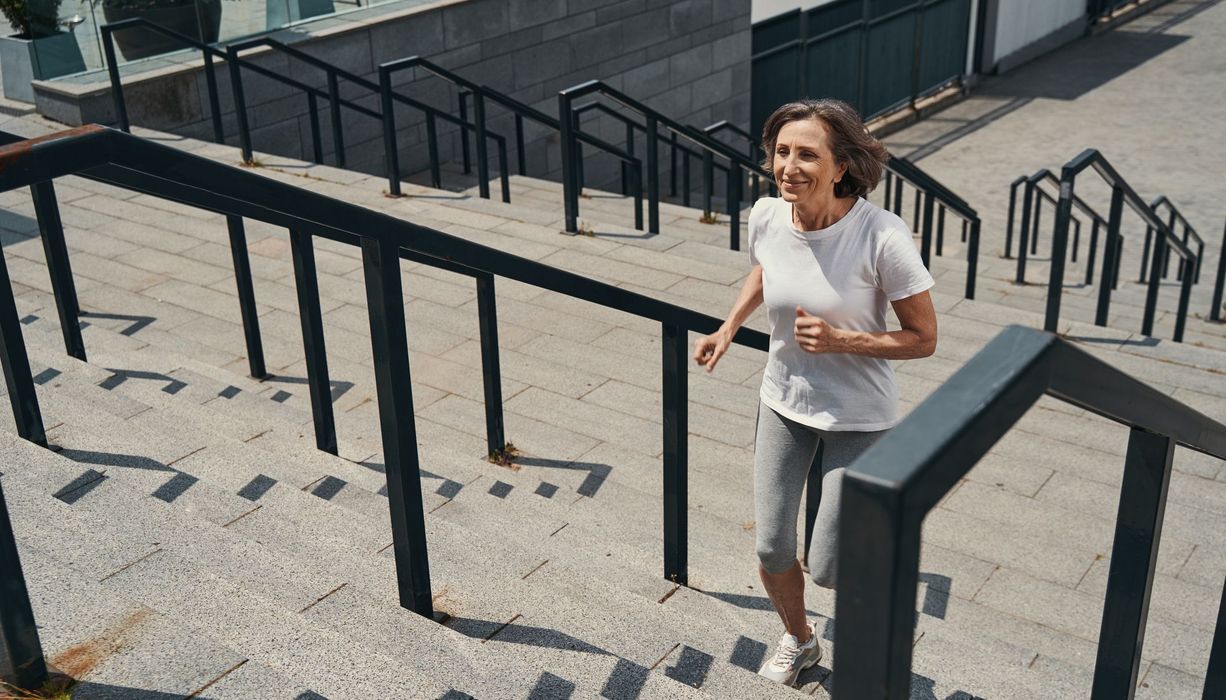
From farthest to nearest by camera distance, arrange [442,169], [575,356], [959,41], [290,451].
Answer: [959,41], [442,169], [575,356], [290,451]

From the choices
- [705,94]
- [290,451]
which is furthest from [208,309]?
[705,94]

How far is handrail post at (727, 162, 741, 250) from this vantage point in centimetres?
832

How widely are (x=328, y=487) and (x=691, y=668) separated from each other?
54.3 inches

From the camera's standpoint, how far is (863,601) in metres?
1.18

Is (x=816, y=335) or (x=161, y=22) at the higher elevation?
(x=816, y=335)

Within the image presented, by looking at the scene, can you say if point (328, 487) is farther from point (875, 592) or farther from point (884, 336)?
point (875, 592)

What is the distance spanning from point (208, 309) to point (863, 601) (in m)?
5.57

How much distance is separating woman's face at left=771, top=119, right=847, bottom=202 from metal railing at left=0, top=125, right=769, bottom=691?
59cm

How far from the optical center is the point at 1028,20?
22281mm

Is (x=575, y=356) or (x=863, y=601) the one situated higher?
(x=863, y=601)

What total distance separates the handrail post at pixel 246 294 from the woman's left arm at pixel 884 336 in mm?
2651

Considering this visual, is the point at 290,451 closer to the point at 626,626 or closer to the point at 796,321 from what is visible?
the point at 626,626

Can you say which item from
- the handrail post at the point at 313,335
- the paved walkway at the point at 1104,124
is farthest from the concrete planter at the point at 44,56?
the paved walkway at the point at 1104,124

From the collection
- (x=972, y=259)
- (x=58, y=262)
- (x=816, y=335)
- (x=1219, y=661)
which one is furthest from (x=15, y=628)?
(x=972, y=259)
